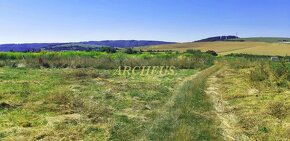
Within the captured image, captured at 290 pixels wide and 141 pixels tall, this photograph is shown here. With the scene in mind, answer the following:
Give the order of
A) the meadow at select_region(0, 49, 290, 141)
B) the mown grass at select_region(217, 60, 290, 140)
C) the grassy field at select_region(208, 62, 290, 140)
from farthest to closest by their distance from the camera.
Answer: the mown grass at select_region(217, 60, 290, 140), the grassy field at select_region(208, 62, 290, 140), the meadow at select_region(0, 49, 290, 141)

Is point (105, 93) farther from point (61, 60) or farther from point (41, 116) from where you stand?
point (61, 60)

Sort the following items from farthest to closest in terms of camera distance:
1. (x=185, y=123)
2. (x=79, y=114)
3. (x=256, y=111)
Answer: (x=256, y=111) < (x=79, y=114) < (x=185, y=123)

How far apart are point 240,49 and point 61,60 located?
5780 centimetres

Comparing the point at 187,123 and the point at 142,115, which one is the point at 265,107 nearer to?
the point at 187,123

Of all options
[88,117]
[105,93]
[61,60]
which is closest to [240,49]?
[61,60]

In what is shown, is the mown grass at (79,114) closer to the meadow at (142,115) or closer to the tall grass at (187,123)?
the meadow at (142,115)

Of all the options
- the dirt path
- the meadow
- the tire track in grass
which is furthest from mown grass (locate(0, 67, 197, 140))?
the dirt path

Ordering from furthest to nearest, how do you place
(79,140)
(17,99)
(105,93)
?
(105,93), (17,99), (79,140)

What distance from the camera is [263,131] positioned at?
45.3ft

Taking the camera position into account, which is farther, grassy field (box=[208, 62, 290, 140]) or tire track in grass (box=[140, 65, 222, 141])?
grassy field (box=[208, 62, 290, 140])

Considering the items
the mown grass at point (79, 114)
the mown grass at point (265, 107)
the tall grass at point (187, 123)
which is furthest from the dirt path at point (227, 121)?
the mown grass at point (79, 114)

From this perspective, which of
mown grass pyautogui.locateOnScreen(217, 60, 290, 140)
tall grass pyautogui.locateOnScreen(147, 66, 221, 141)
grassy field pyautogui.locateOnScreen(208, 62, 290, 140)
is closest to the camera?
tall grass pyautogui.locateOnScreen(147, 66, 221, 141)

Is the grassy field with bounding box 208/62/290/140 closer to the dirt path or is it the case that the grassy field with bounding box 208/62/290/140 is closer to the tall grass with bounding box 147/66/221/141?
the dirt path

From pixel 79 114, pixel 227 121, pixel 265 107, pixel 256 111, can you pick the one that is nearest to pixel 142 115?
pixel 79 114
